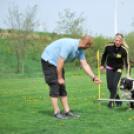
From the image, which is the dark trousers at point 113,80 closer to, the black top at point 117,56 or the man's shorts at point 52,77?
the black top at point 117,56

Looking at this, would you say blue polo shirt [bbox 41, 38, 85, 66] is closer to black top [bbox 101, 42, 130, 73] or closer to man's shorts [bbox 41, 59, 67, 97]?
man's shorts [bbox 41, 59, 67, 97]

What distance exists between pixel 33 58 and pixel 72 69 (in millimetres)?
5290

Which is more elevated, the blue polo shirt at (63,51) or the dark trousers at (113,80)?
the blue polo shirt at (63,51)

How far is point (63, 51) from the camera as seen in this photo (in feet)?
16.4

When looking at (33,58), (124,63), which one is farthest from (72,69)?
(124,63)

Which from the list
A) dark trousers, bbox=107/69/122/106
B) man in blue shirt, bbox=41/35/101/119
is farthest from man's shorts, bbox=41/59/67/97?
dark trousers, bbox=107/69/122/106

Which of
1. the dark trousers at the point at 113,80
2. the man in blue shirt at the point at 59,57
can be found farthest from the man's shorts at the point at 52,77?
the dark trousers at the point at 113,80

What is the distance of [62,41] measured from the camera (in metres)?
5.17

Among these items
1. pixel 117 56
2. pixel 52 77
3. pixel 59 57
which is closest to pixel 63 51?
pixel 59 57

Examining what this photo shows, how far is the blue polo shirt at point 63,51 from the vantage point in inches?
197

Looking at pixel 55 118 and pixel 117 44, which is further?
pixel 117 44

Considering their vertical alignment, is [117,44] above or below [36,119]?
above

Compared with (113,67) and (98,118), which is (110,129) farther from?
(113,67)

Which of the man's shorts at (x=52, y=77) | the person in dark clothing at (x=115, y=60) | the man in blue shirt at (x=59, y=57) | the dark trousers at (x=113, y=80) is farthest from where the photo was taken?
the dark trousers at (x=113, y=80)
